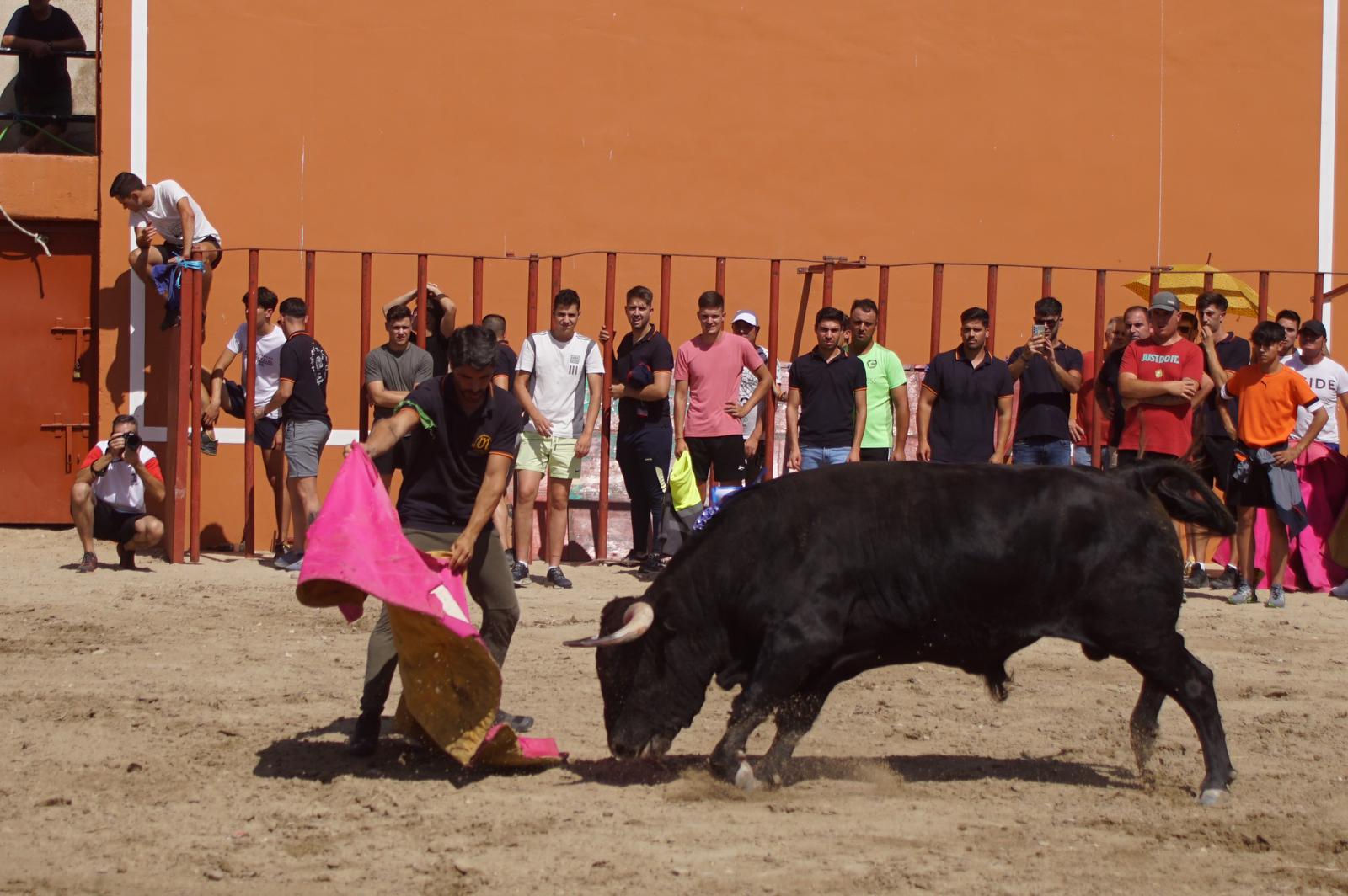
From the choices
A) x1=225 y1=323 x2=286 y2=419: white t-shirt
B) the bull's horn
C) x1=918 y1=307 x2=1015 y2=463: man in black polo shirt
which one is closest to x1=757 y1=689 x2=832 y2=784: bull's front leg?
the bull's horn

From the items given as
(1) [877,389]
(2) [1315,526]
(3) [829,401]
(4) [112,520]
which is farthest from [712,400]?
(2) [1315,526]

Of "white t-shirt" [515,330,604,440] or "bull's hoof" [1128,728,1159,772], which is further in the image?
"white t-shirt" [515,330,604,440]

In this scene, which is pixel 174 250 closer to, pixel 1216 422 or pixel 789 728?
pixel 789 728

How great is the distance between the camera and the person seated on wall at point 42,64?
510 inches

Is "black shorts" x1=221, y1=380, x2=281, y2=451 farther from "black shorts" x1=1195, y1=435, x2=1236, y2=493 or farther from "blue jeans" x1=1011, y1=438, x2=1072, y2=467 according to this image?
"black shorts" x1=1195, y1=435, x2=1236, y2=493

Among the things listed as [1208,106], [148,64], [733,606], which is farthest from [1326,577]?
[148,64]

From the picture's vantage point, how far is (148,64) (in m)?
12.3

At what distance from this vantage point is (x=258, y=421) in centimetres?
1166

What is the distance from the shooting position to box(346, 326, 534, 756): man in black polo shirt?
6.33 metres

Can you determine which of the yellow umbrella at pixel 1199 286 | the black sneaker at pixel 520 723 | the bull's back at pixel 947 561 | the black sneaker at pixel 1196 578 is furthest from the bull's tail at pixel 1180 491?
the yellow umbrella at pixel 1199 286

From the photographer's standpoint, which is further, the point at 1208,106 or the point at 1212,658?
the point at 1208,106

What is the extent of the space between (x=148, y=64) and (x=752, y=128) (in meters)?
4.70

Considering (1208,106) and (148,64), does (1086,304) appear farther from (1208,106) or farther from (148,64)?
(148,64)

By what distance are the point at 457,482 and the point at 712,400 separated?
454cm
